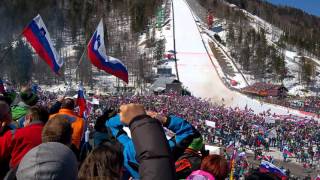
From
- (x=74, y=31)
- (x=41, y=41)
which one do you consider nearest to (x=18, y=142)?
(x=41, y=41)

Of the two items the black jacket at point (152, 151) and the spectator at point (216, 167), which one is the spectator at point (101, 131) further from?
the black jacket at point (152, 151)

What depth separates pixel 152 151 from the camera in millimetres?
2113

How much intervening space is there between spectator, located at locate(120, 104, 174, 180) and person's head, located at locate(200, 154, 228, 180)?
131 cm

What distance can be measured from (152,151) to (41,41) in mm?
8648

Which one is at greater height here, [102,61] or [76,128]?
[102,61]

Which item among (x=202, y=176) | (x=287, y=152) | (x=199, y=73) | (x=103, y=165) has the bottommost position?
(x=287, y=152)

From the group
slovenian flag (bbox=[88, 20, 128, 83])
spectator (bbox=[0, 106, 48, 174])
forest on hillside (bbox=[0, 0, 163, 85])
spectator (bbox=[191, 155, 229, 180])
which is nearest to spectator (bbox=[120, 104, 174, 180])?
spectator (bbox=[191, 155, 229, 180])

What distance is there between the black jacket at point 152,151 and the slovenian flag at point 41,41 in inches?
325

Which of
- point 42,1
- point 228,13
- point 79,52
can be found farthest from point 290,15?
point 79,52

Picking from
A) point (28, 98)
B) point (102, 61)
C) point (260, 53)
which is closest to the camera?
point (28, 98)

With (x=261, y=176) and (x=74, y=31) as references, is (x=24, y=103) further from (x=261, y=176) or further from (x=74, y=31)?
(x=74, y=31)

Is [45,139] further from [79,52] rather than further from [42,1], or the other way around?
[42,1]

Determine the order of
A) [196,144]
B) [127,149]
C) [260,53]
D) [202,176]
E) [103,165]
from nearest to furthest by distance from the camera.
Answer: [103,165]
[202,176]
[127,149]
[196,144]
[260,53]

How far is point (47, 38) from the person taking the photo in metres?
10.2
